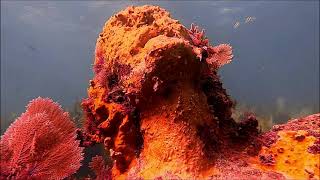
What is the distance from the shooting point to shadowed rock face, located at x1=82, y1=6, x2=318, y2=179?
127 inches

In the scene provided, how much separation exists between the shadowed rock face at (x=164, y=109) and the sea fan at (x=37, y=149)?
0.44m

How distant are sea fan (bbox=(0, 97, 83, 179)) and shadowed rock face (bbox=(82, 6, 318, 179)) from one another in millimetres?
441

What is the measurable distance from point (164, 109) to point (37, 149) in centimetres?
128

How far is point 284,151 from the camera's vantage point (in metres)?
3.52

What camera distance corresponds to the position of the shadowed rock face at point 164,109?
3234 millimetres

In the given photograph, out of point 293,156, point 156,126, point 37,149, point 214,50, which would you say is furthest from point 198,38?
point 37,149

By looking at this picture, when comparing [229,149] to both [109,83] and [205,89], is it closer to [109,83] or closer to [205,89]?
[205,89]

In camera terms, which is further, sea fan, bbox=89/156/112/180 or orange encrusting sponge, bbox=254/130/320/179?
sea fan, bbox=89/156/112/180

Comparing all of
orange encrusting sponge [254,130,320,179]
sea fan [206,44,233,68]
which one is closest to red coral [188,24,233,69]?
sea fan [206,44,233,68]

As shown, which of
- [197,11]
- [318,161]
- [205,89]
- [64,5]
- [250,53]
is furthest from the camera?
[250,53]

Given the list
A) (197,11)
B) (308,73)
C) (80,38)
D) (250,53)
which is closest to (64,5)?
(197,11)

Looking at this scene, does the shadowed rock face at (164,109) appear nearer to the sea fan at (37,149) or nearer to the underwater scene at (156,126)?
the underwater scene at (156,126)

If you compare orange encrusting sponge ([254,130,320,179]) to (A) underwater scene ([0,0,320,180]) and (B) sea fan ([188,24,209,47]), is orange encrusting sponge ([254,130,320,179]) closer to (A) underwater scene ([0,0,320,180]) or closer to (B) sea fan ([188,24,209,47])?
(A) underwater scene ([0,0,320,180])

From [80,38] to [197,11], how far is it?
2675cm
